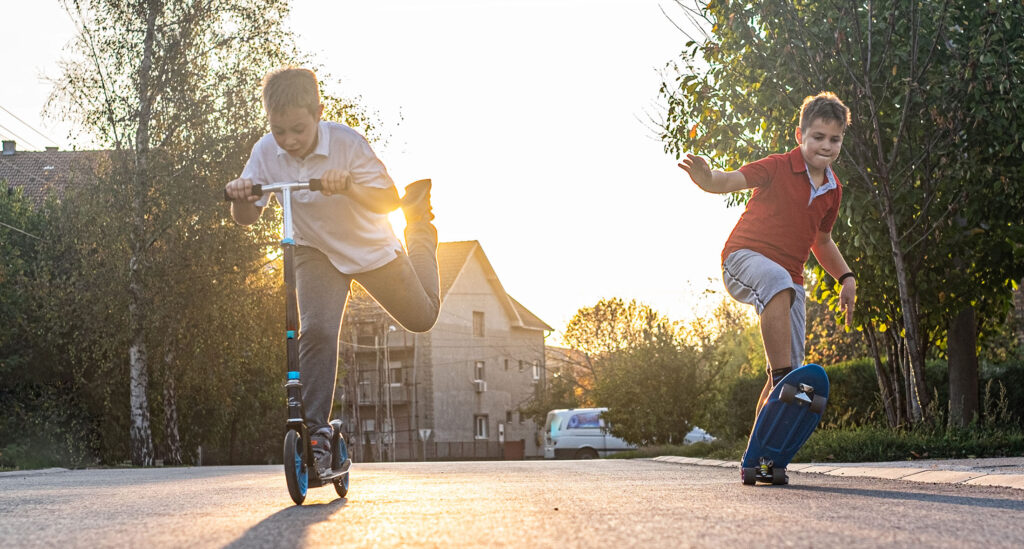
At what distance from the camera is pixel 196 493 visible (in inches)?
247

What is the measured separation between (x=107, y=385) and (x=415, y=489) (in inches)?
870

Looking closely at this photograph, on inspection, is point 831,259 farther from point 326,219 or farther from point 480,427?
point 480,427

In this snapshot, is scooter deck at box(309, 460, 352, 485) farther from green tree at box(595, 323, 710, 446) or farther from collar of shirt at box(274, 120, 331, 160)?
green tree at box(595, 323, 710, 446)

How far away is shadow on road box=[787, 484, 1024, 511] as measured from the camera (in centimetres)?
433

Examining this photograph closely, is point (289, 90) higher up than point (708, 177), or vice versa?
point (289, 90)

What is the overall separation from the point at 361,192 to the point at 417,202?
57cm

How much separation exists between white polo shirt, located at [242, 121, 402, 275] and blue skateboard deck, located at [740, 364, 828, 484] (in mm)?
1997

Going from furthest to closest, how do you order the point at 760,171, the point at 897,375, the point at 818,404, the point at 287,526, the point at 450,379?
the point at 450,379
the point at 897,375
the point at 760,171
the point at 818,404
the point at 287,526

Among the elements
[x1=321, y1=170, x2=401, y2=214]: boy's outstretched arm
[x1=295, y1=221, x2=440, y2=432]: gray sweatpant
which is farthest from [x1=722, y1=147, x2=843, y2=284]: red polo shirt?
[x1=321, y1=170, x2=401, y2=214]: boy's outstretched arm

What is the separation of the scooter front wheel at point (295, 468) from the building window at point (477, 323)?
6269cm

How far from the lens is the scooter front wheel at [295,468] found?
4516 mm

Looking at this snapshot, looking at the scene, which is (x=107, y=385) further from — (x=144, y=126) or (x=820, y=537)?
(x=820, y=537)

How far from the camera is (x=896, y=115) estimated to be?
11.4 metres

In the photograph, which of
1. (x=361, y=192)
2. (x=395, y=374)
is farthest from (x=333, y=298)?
(x=395, y=374)
